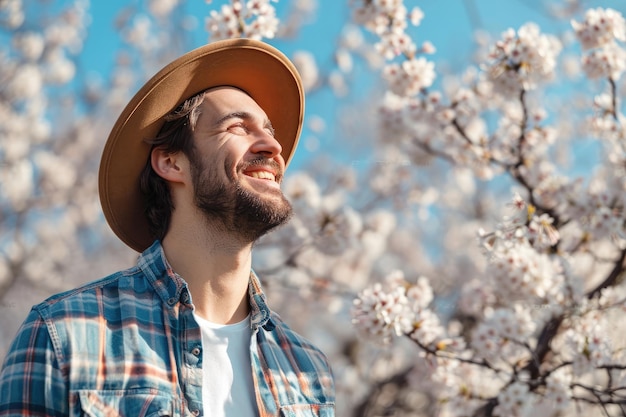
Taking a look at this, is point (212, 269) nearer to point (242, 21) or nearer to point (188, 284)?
point (188, 284)

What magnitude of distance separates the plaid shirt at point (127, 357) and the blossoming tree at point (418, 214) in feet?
3.24

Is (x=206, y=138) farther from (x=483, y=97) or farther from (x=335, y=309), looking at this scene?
(x=335, y=309)

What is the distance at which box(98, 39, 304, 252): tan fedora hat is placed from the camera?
6.23ft

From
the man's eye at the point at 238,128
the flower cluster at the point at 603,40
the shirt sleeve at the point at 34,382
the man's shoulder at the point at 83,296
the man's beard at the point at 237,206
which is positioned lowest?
the shirt sleeve at the point at 34,382

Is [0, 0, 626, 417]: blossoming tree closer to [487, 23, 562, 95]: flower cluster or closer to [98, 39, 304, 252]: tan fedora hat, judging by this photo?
[487, 23, 562, 95]: flower cluster

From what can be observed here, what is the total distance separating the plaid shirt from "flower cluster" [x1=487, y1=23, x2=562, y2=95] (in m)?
1.89

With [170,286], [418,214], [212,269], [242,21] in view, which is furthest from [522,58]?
[418,214]

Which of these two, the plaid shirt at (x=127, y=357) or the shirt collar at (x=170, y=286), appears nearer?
the plaid shirt at (x=127, y=357)

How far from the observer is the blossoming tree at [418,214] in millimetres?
2836

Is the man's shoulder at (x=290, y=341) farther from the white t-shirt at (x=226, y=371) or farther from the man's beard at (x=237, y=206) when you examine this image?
the man's beard at (x=237, y=206)

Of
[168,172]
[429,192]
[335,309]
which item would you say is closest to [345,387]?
[335,309]

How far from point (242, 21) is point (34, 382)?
1903 millimetres

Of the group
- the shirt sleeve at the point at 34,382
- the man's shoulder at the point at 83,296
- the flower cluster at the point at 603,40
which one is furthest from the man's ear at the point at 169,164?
the flower cluster at the point at 603,40

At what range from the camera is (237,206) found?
179cm
